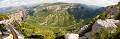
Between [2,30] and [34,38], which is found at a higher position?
[2,30]

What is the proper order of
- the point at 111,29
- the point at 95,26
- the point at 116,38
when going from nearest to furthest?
the point at 116,38 < the point at 111,29 < the point at 95,26

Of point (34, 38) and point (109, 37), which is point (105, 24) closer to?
point (109, 37)

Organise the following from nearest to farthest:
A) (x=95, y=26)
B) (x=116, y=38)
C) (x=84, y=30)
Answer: (x=116, y=38)
(x=95, y=26)
(x=84, y=30)

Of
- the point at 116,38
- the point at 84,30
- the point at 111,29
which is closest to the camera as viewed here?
the point at 116,38

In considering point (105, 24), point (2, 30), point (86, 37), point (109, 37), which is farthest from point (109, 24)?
point (2, 30)

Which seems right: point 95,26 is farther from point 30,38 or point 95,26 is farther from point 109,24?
point 30,38

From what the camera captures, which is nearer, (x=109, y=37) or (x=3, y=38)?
(x=109, y=37)

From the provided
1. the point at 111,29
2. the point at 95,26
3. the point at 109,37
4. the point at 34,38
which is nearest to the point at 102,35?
the point at 109,37

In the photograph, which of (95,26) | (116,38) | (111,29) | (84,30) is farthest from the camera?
(84,30)

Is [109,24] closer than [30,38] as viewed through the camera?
Yes
